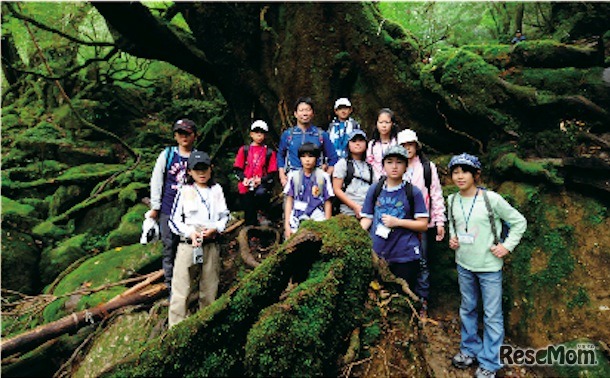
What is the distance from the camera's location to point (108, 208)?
33.9 ft

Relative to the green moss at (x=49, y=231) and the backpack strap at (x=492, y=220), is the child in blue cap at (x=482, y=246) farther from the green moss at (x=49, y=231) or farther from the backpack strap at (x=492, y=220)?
the green moss at (x=49, y=231)

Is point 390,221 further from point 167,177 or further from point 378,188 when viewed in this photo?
point 167,177

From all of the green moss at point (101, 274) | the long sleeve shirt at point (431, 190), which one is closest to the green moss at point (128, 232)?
the green moss at point (101, 274)

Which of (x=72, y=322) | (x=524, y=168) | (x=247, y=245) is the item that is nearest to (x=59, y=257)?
(x=72, y=322)

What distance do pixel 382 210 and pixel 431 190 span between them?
36.4 inches

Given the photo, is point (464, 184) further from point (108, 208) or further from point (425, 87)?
A: point (108, 208)

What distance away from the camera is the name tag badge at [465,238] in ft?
13.7

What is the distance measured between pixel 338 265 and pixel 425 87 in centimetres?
550

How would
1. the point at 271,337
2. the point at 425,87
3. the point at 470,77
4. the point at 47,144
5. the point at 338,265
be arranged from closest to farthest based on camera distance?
the point at 271,337 → the point at 338,265 → the point at 470,77 → the point at 425,87 → the point at 47,144

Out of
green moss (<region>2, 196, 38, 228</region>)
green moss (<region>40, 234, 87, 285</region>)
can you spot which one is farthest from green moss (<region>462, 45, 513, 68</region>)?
green moss (<region>2, 196, 38, 228</region>)

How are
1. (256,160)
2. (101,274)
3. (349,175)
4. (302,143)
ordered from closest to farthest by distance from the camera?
(349,175), (302,143), (256,160), (101,274)

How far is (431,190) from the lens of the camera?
4.89 metres

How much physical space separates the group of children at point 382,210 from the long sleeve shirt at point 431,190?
14 mm

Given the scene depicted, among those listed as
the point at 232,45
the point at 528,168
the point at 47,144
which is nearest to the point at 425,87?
the point at 528,168
